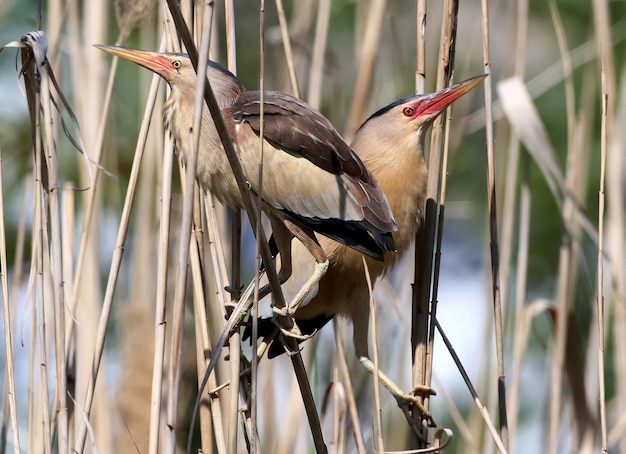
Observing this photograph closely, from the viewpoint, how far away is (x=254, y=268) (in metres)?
1.69

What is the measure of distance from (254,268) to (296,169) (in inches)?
8.8

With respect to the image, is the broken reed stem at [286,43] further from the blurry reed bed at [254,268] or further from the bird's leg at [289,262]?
the bird's leg at [289,262]

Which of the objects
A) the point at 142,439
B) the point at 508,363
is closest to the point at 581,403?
the point at 142,439

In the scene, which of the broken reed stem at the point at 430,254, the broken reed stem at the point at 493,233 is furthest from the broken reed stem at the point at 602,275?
the broken reed stem at the point at 430,254

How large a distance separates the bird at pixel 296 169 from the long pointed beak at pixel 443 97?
19 centimetres

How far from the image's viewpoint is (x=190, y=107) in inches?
61.7

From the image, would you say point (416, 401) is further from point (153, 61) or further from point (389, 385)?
point (153, 61)

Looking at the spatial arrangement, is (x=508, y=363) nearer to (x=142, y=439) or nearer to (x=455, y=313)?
(x=455, y=313)

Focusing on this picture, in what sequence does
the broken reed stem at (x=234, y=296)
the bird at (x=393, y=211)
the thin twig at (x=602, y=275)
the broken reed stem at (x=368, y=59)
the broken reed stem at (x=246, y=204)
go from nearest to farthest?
the broken reed stem at (x=246, y=204) → the broken reed stem at (x=234, y=296) → the thin twig at (x=602, y=275) → the bird at (x=393, y=211) → the broken reed stem at (x=368, y=59)

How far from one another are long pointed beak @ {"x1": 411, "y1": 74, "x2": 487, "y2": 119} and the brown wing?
20cm

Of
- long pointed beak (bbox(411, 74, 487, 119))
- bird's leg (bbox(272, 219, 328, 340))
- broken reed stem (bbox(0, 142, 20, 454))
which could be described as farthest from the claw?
broken reed stem (bbox(0, 142, 20, 454))

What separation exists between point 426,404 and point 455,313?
183 centimetres

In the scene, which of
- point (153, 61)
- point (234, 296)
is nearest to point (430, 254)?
point (234, 296)

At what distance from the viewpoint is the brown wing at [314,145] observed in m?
1.59
